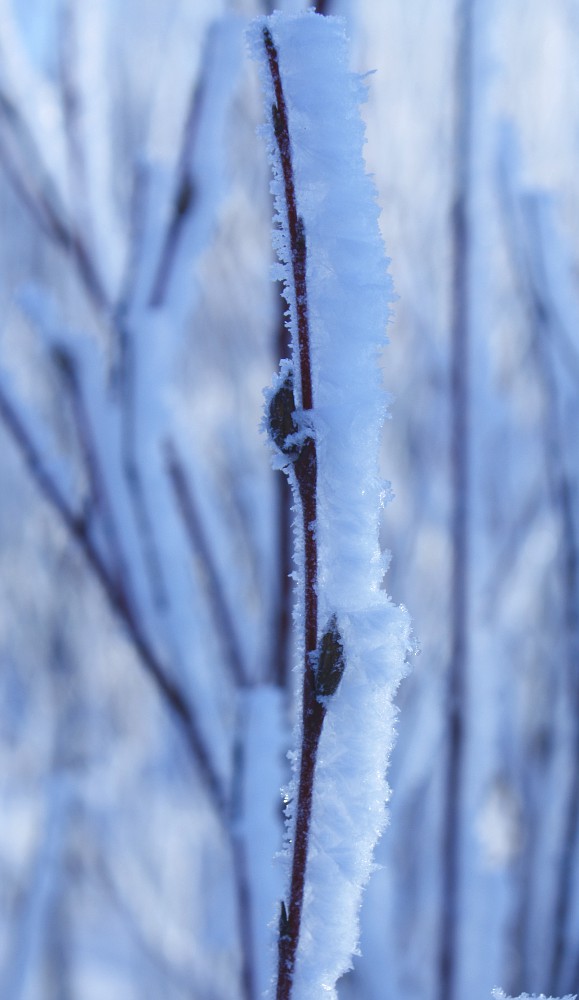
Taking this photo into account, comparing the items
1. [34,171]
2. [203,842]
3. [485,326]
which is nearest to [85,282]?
[34,171]

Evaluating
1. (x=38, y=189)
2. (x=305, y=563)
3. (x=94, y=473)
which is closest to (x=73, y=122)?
(x=38, y=189)

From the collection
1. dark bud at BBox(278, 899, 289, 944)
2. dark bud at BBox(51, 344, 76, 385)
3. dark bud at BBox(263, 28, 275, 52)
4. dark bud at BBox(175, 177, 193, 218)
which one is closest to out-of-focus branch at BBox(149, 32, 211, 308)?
dark bud at BBox(175, 177, 193, 218)

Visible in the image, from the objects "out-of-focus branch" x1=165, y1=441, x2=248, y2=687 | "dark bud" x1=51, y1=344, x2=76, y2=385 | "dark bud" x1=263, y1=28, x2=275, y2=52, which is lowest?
"dark bud" x1=263, y1=28, x2=275, y2=52

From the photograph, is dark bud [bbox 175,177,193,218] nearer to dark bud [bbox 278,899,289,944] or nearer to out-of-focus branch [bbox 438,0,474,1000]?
out-of-focus branch [bbox 438,0,474,1000]

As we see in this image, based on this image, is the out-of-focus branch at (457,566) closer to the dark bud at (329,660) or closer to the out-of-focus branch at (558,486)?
the out-of-focus branch at (558,486)

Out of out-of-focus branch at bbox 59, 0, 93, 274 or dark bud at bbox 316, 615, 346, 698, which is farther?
out-of-focus branch at bbox 59, 0, 93, 274

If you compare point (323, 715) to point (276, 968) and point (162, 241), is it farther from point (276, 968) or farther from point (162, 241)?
point (162, 241)

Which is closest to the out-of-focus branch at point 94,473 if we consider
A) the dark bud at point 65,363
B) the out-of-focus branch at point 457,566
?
the dark bud at point 65,363
